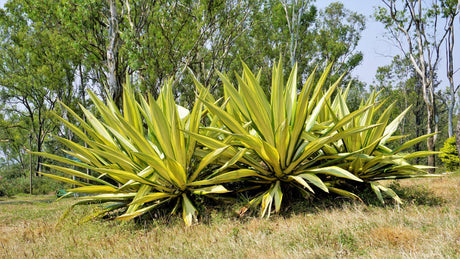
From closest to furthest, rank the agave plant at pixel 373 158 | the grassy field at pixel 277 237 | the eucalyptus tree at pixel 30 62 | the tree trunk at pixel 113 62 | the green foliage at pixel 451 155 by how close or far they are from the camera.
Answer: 1. the grassy field at pixel 277 237
2. the agave plant at pixel 373 158
3. the tree trunk at pixel 113 62
4. the green foliage at pixel 451 155
5. the eucalyptus tree at pixel 30 62

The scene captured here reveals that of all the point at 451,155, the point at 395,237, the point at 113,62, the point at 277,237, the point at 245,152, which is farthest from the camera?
the point at 451,155

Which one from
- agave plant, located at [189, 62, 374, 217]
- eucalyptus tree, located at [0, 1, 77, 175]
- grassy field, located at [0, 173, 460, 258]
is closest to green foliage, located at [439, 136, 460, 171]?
grassy field, located at [0, 173, 460, 258]

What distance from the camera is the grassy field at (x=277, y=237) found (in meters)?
2.31

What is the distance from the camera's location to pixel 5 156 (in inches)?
1868

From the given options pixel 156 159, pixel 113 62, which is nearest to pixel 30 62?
pixel 113 62

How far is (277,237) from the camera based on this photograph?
2770 mm

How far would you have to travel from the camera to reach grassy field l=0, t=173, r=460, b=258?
2311 mm

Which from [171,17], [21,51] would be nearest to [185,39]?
[171,17]

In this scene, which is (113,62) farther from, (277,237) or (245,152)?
(277,237)

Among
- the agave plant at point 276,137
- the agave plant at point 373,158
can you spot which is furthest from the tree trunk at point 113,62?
the agave plant at point 373,158

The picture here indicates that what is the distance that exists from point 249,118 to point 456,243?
2.36 meters

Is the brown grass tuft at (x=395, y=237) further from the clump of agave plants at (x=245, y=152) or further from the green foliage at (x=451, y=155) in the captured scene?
the green foliage at (x=451, y=155)

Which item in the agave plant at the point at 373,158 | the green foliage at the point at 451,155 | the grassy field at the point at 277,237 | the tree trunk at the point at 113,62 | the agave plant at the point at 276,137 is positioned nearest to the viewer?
the grassy field at the point at 277,237

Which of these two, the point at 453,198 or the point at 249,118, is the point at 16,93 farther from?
the point at 453,198
